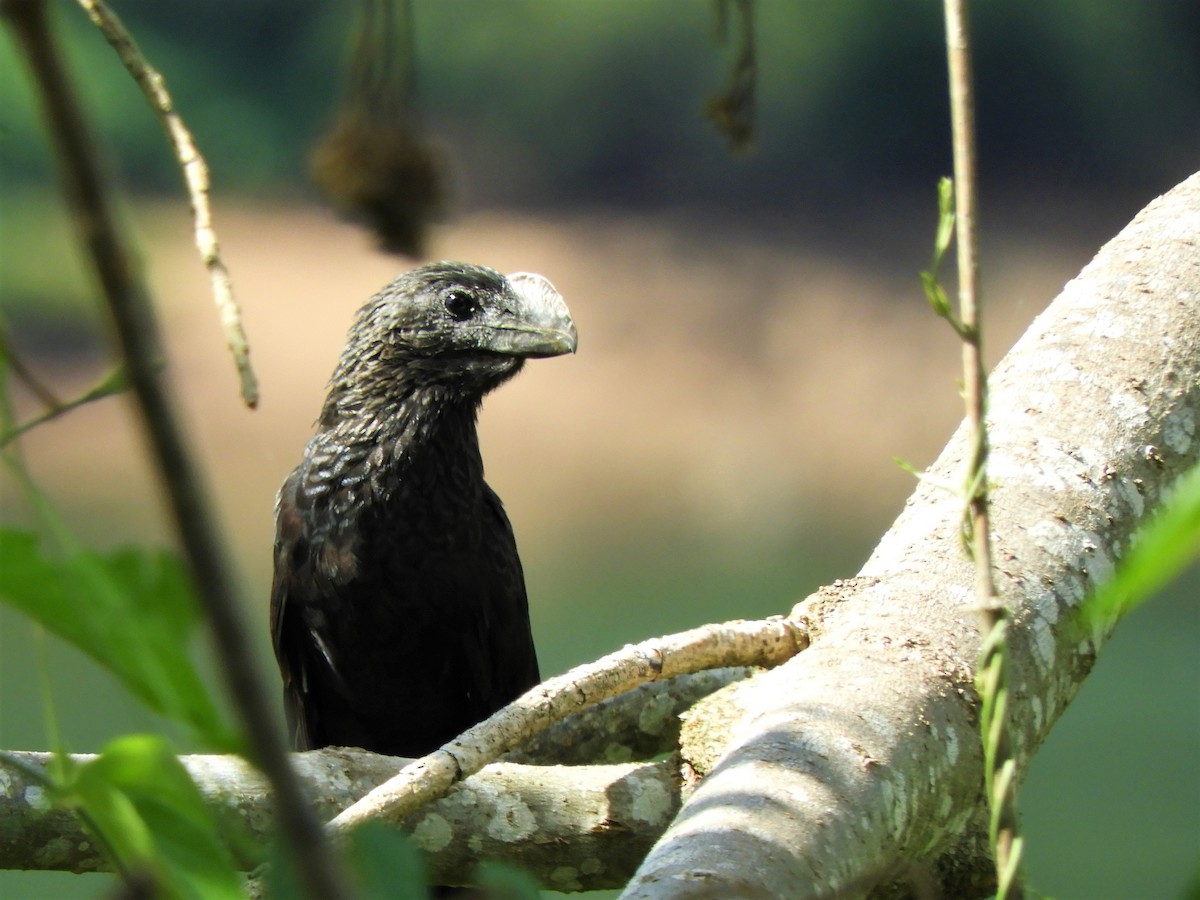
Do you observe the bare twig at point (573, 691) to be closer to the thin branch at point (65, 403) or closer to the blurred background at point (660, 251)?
the thin branch at point (65, 403)

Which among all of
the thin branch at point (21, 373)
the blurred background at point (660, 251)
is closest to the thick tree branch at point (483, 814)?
the thin branch at point (21, 373)

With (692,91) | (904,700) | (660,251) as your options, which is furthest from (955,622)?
(692,91)

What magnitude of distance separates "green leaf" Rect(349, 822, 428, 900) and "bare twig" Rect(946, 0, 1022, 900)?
0.34 metres

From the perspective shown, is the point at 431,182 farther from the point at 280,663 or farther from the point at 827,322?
the point at 827,322

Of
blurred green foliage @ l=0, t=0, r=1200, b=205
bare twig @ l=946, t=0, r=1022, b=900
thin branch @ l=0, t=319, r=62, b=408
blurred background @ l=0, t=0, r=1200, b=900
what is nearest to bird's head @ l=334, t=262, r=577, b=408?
bare twig @ l=946, t=0, r=1022, b=900

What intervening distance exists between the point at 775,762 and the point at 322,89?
340 inches

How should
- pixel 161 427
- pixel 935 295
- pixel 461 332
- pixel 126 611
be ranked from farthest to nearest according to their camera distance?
1. pixel 461 332
2. pixel 935 295
3. pixel 126 611
4. pixel 161 427

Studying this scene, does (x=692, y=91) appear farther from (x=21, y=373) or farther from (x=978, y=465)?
(x=21, y=373)

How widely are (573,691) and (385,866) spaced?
939 mm

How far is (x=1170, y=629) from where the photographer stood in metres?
7.33

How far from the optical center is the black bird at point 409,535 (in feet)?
6.14

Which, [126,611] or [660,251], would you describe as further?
[660,251]

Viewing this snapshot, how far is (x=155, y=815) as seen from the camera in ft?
1.25

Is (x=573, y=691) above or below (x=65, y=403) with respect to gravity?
below
